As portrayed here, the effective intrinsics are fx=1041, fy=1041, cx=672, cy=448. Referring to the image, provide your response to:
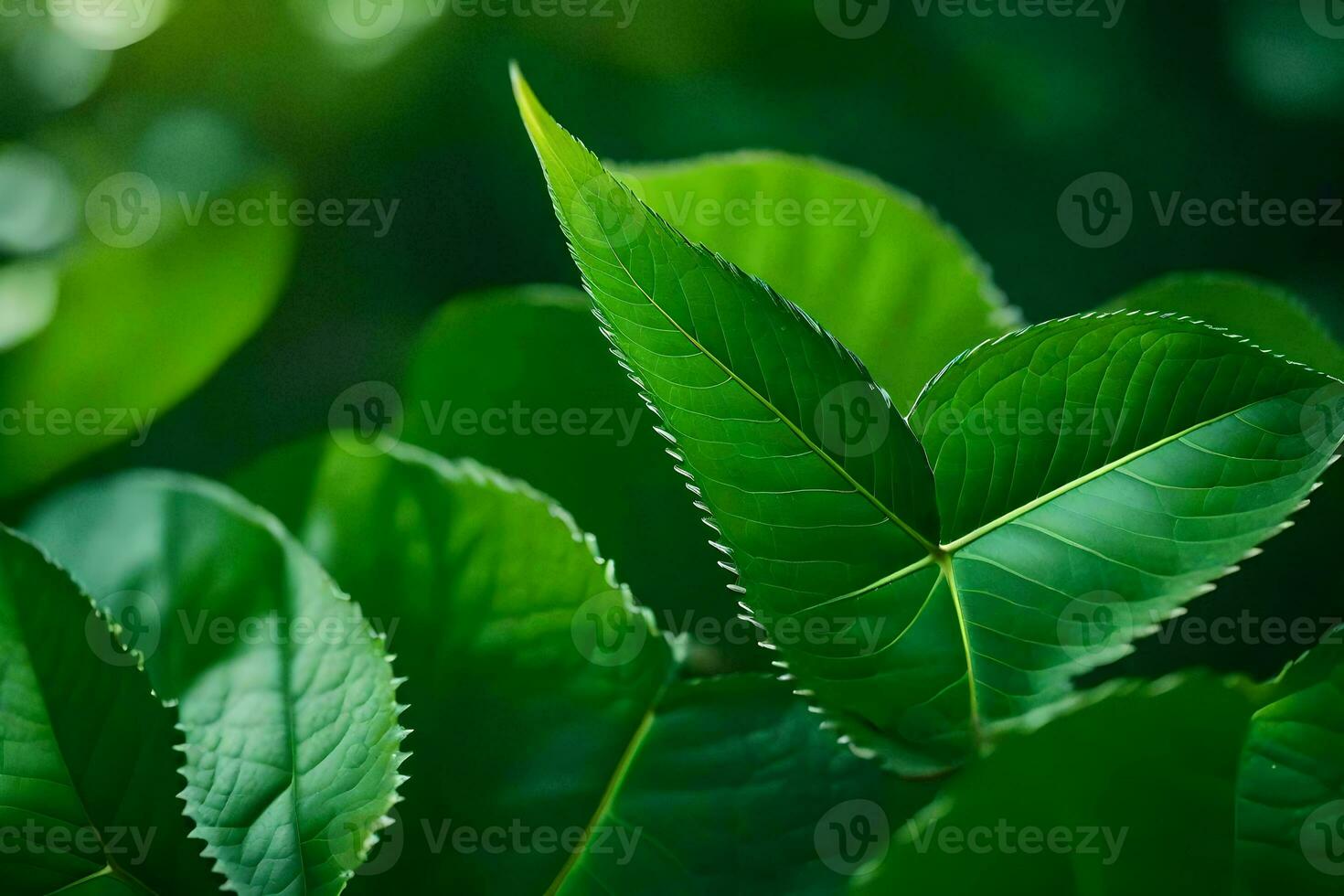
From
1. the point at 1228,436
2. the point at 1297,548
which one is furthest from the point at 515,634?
the point at 1297,548

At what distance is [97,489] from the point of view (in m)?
0.36

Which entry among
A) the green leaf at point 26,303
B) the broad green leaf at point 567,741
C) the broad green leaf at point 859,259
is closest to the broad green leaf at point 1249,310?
the broad green leaf at point 859,259

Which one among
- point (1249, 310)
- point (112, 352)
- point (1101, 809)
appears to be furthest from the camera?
point (112, 352)

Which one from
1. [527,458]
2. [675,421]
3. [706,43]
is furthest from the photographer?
[706,43]

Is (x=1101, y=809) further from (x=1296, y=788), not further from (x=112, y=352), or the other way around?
(x=112, y=352)

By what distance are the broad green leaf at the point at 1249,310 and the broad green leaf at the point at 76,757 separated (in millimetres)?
253

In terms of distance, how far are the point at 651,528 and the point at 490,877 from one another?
0.11 metres

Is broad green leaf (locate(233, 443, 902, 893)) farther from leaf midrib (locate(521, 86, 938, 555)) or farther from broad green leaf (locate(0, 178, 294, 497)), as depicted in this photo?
broad green leaf (locate(0, 178, 294, 497))

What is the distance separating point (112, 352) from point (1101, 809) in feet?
1.26

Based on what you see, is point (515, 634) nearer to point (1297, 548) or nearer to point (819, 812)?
point (819, 812)

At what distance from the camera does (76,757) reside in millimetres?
229

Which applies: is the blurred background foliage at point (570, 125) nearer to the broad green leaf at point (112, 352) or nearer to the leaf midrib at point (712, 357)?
the broad green leaf at point (112, 352)

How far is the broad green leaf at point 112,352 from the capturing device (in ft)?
1.28

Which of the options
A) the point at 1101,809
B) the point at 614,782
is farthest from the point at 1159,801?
the point at 614,782
